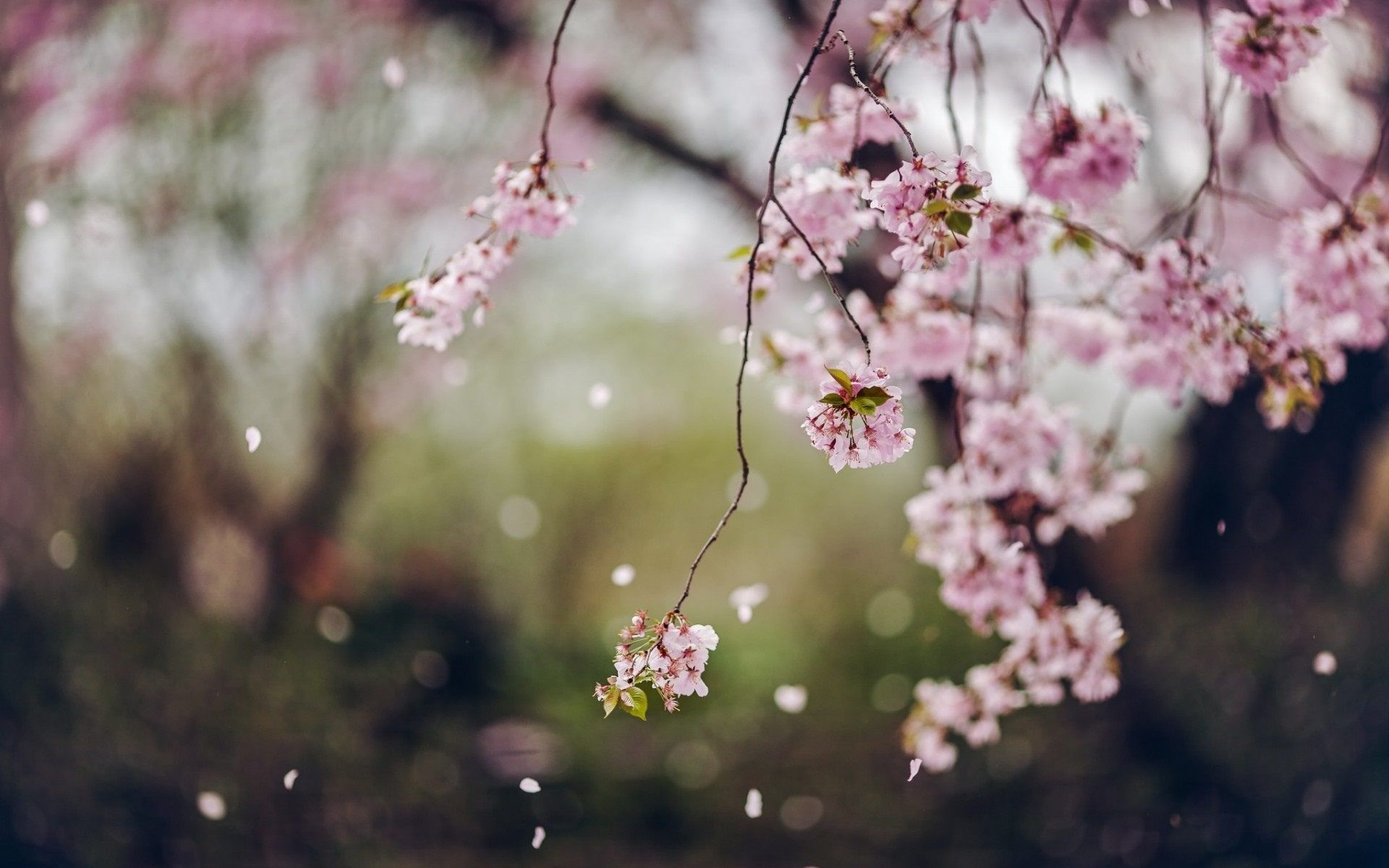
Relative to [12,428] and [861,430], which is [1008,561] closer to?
[861,430]

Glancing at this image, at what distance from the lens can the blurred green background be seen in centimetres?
229

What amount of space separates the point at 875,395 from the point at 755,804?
5.40ft

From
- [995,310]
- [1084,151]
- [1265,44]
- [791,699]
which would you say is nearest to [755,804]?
[791,699]

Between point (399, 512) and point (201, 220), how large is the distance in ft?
2.70

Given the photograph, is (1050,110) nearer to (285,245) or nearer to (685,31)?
(685,31)

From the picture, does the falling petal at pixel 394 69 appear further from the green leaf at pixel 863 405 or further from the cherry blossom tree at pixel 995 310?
the green leaf at pixel 863 405

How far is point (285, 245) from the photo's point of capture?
2363mm

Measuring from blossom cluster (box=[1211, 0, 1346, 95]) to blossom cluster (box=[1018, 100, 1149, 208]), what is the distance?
122mm

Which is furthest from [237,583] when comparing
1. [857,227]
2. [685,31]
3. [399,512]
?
[857,227]

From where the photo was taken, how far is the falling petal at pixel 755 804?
7.40ft

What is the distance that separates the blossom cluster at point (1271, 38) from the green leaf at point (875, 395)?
59 centimetres

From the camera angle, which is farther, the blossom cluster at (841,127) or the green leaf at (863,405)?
the blossom cluster at (841,127)

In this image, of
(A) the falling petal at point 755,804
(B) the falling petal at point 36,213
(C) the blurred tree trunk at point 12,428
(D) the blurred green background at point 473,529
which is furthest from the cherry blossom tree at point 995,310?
(C) the blurred tree trunk at point 12,428

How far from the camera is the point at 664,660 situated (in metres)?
0.98
